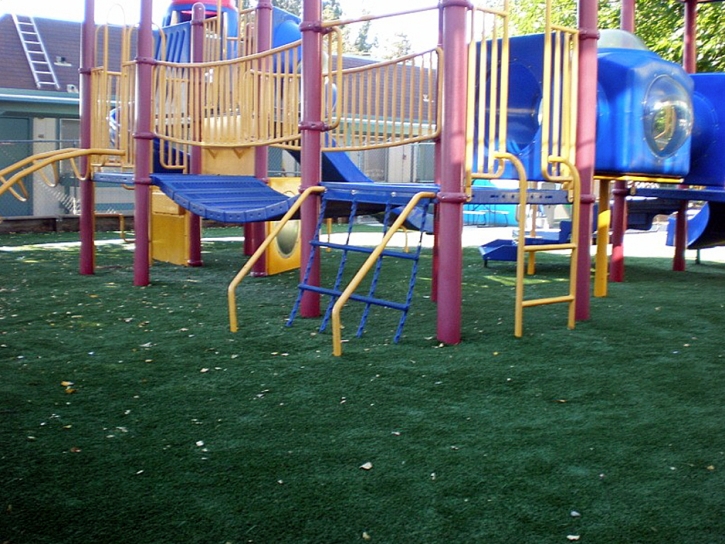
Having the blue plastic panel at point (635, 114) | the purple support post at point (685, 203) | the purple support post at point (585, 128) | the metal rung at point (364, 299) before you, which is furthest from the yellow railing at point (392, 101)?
the purple support post at point (685, 203)

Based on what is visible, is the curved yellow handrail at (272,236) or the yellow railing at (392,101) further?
the yellow railing at (392,101)

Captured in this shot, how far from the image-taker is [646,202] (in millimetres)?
11422

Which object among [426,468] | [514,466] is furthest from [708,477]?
[426,468]

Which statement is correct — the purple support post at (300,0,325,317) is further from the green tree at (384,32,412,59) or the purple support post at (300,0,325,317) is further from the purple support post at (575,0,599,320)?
the green tree at (384,32,412,59)

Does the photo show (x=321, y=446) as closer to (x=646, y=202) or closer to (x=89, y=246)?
(x=89, y=246)

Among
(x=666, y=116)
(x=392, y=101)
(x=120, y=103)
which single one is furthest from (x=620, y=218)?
(x=120, y=103)

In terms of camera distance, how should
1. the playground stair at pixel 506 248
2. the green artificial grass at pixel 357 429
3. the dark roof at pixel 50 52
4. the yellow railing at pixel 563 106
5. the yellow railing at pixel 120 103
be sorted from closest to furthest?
the green artificial grass at pixel 357 429 → the yellow railing at pixel 563 106 → the yellow railing at pixel 120 103 → the playground stair at pixel 506 248 → the dark roof at pixel 50 52

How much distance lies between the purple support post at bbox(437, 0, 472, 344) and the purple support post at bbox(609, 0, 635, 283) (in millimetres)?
4315

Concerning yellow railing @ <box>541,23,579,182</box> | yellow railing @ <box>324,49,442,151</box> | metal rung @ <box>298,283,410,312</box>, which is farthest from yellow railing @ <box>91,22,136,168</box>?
yellow railing @ <box>541,23,579,182</box>

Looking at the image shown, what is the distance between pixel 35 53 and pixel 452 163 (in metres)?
19.0

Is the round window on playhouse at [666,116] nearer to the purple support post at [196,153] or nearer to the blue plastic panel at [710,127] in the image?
the blue plastic panel at [710,127]

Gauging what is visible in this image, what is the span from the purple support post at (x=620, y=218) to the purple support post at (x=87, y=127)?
596 centimetres

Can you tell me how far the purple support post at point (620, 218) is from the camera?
9.66 m

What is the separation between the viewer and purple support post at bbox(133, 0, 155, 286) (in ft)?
28.7
